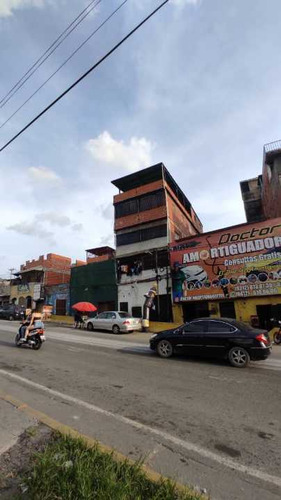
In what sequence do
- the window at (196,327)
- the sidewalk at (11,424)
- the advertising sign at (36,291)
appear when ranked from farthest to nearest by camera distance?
the advertising sign at (36,291), the window at (196,327), the sidewalk at (11,424)

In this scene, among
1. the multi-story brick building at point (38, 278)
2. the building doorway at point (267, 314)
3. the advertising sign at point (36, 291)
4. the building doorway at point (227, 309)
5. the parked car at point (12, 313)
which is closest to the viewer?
the building doorway at point (267, 314)

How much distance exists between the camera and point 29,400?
18.8 ft

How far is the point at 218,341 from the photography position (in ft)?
30.6

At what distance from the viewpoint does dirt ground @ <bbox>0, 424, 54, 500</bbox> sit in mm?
2814

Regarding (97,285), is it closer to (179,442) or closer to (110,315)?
(110,315)

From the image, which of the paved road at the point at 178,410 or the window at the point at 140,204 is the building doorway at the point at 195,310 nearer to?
the window at the point at 140,204

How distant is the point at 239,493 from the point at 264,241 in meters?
20.3

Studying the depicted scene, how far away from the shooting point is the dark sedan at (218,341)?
29.0 feet

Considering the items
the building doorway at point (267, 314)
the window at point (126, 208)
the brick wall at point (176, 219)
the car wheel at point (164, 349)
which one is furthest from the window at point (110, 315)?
the window at point (126, 208)

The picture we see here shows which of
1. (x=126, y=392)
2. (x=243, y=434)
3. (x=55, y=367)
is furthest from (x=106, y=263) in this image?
(x=243, y=434)

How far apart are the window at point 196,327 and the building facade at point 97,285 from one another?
820 inches

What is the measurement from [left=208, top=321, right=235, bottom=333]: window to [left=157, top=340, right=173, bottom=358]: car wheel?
5.17 feet

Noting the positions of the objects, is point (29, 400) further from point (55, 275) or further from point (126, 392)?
point (55, 275)

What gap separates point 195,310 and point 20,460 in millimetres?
22134
